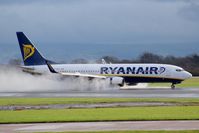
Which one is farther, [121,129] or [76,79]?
[76,79]

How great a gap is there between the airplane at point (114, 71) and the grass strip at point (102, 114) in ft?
115

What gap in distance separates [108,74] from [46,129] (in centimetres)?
4889

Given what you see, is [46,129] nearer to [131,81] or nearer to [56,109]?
[56,109]

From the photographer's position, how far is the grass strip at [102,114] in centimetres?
3123

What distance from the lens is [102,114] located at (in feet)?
112

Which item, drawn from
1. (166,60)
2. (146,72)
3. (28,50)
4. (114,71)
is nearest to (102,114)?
(146,72)

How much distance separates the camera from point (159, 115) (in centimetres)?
3291

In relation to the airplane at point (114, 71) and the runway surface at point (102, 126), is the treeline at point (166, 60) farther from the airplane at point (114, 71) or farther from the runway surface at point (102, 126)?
the runway surface at point (102, 126)

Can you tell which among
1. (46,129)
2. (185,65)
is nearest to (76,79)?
(46,129)

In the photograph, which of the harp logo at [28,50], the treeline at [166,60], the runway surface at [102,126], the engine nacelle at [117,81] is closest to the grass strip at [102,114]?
the runway surface at [102,126]

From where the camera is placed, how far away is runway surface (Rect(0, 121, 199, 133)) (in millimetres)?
26609

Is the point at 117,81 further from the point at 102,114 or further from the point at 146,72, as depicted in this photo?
the point at 102,114

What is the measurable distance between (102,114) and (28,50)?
4768cm

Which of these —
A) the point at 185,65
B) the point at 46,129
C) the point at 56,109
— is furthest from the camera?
the point at 185,65
